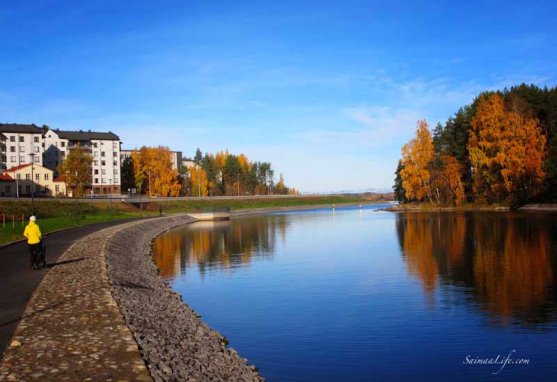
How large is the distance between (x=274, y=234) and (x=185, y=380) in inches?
2064

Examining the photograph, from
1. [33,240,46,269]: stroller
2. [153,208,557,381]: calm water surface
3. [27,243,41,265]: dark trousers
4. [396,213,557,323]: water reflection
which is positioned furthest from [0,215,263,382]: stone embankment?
[396,213,557,323]: water reflection

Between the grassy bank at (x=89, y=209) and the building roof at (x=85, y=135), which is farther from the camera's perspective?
the building roof at (x=85, y=135)

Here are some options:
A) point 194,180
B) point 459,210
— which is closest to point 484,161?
point 459,210

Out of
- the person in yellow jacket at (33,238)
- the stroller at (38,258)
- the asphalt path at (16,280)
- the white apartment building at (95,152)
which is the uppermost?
the white apartment building at (95,152)

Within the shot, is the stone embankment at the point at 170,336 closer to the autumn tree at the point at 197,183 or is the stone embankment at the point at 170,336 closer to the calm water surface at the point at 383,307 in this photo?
the calm water surface at the point at 383,307

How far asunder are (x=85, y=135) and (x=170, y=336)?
148m

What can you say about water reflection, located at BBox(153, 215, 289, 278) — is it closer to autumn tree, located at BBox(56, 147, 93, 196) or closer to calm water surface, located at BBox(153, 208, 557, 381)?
calm water surface, located at BBox(153, 208, 557, 381)

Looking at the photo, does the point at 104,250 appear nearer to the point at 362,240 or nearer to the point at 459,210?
the point at 362,240

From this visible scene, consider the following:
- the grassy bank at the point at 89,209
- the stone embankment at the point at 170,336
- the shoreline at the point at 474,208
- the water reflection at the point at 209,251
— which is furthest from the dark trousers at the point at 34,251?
the shoreline at the point at 474,208

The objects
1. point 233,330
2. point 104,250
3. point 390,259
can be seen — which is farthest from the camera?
point 390,259

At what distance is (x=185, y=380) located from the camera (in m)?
11.4

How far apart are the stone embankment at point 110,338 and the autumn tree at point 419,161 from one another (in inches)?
3727

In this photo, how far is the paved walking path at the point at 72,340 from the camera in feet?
34.8

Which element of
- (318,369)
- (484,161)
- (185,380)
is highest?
(484,161)
